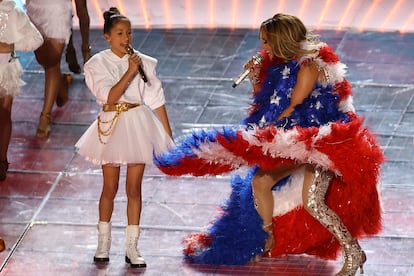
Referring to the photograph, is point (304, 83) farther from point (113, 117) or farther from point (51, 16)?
point (51, 16)

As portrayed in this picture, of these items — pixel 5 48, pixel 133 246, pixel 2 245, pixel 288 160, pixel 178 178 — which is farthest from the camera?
pixel 178 178

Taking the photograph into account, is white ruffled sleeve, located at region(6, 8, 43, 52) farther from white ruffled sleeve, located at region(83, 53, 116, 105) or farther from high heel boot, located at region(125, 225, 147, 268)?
high heel boot, located at region(125, 225, 147, 268)

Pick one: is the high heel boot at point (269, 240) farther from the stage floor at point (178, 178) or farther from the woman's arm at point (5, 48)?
the woman's arm at point (5, 48)

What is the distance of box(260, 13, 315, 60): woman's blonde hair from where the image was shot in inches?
220

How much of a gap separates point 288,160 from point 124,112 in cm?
81

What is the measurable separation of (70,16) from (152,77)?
2.21 metres

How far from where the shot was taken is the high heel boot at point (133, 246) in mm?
5793

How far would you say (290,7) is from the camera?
10.1 meters

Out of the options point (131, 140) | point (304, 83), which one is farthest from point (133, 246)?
point (304, 83)

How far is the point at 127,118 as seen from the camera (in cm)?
567

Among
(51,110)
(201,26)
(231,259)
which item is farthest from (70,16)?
(231,259)

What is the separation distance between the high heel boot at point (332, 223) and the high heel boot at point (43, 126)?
2.48m

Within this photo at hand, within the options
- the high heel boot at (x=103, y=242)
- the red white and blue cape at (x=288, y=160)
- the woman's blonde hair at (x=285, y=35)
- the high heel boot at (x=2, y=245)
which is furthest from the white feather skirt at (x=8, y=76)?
the woman's blonde hair at (x=285, y=35)

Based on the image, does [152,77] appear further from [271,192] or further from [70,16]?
[70,16]
